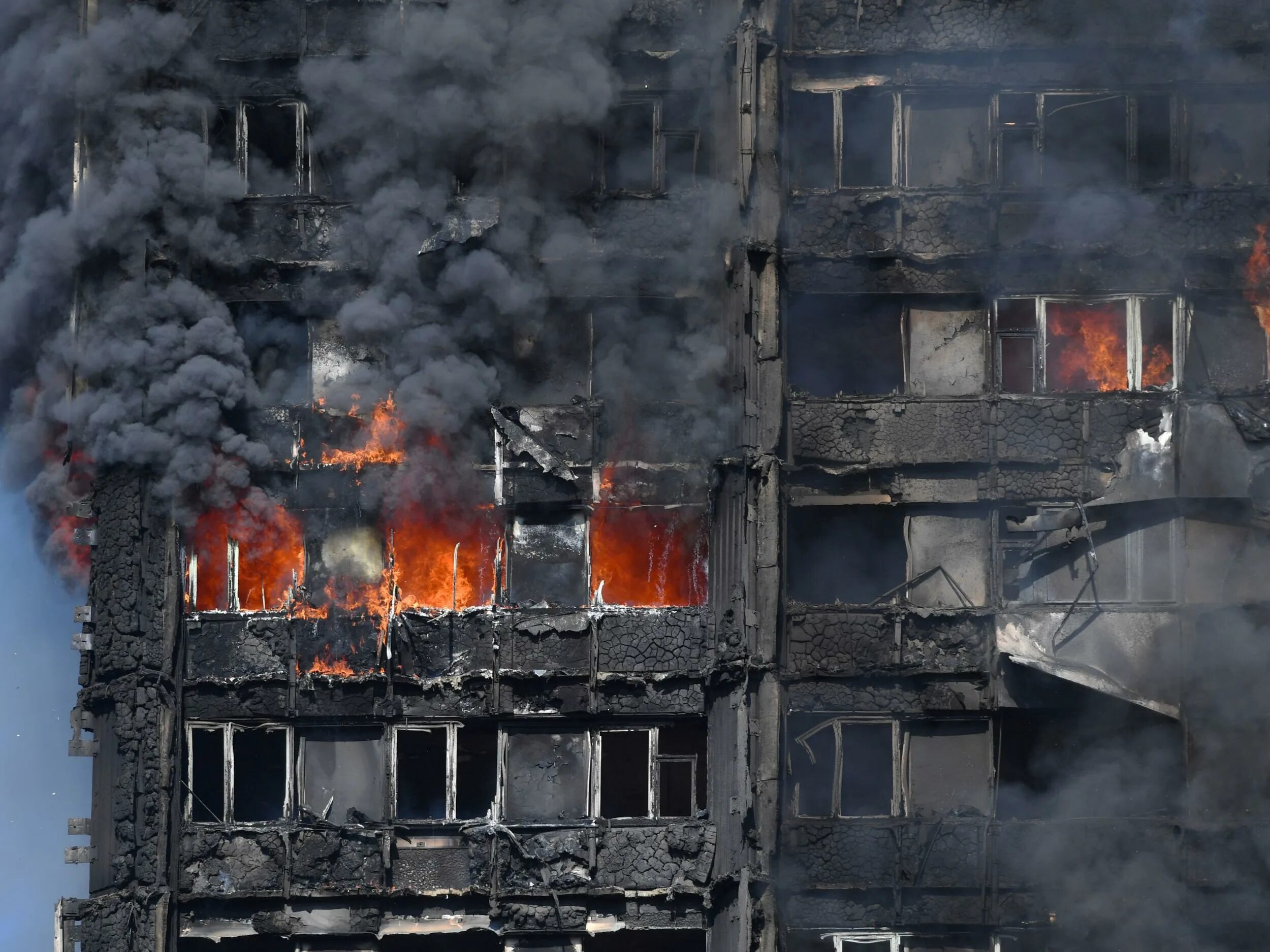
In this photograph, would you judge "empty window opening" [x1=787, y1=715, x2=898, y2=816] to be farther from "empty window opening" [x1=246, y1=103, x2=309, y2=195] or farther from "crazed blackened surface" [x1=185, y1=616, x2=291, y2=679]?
"empty window opening" [x1=246, y1=103, x2=309, y2=195]

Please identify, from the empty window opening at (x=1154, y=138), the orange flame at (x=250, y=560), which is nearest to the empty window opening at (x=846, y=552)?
the empty window opening at (x=1154, y=138)

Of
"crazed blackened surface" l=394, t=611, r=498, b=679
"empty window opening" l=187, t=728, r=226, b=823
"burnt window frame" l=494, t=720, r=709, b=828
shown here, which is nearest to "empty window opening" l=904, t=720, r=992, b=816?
"burnt window frame" l=494, t=720, r=709, b=828

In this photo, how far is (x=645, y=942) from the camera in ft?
57.9

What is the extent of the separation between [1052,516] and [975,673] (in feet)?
7.40

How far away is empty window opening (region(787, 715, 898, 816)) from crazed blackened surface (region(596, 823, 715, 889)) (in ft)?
4.45

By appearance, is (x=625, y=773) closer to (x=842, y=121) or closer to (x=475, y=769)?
(x=475, y=769)

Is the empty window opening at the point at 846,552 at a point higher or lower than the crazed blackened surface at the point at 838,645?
higher

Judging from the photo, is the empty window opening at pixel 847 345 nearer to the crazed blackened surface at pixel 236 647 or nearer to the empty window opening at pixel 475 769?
the empty window opening at pixel 475 769

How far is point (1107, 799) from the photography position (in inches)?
681

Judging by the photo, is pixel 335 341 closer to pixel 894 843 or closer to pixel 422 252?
pixel 422 252

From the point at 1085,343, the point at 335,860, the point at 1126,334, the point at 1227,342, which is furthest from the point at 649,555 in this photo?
the point at 1227,342

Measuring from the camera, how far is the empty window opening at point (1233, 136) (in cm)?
1766

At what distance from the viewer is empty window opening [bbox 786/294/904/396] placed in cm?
1794

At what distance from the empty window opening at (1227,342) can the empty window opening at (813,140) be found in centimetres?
512
